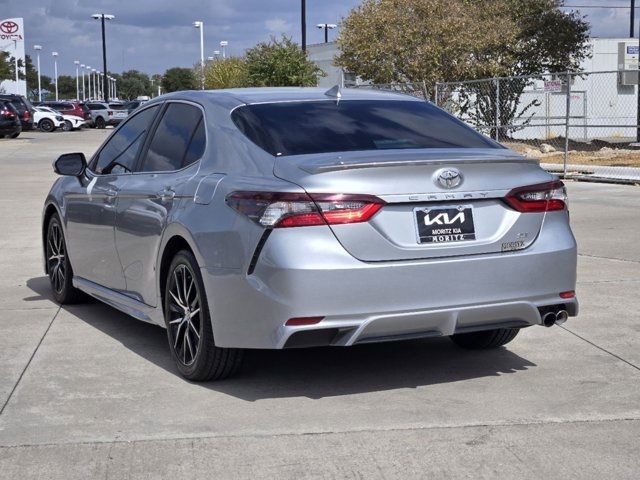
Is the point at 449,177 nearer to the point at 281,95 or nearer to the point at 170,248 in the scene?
the point at 281,95

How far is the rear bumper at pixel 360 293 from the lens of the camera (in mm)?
5250

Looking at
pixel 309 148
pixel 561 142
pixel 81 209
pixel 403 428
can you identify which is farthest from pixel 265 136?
pixel 561 142

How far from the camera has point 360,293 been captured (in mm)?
5309

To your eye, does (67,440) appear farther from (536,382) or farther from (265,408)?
(536,382)

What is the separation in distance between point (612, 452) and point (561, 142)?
101 ft

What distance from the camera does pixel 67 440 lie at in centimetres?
504

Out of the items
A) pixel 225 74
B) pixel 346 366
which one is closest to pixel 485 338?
pixel 346 366

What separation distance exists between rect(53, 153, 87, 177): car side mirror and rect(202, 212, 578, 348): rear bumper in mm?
2609

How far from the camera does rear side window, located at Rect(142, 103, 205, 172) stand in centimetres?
634

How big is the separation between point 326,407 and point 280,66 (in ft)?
120

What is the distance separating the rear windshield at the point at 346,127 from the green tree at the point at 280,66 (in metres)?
34.7

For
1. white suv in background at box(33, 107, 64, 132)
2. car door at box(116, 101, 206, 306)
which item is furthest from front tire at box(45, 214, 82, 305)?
white suv in background at box(33, 107, 64, 132)

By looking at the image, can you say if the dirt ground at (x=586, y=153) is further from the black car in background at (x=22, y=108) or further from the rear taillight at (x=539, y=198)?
the black car in background at (x=22, y=108)

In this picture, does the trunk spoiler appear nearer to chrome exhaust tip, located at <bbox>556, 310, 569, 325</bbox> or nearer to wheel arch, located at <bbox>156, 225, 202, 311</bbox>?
wheel arch, located at <bbox>156, 225, 202, 311</bbox>
